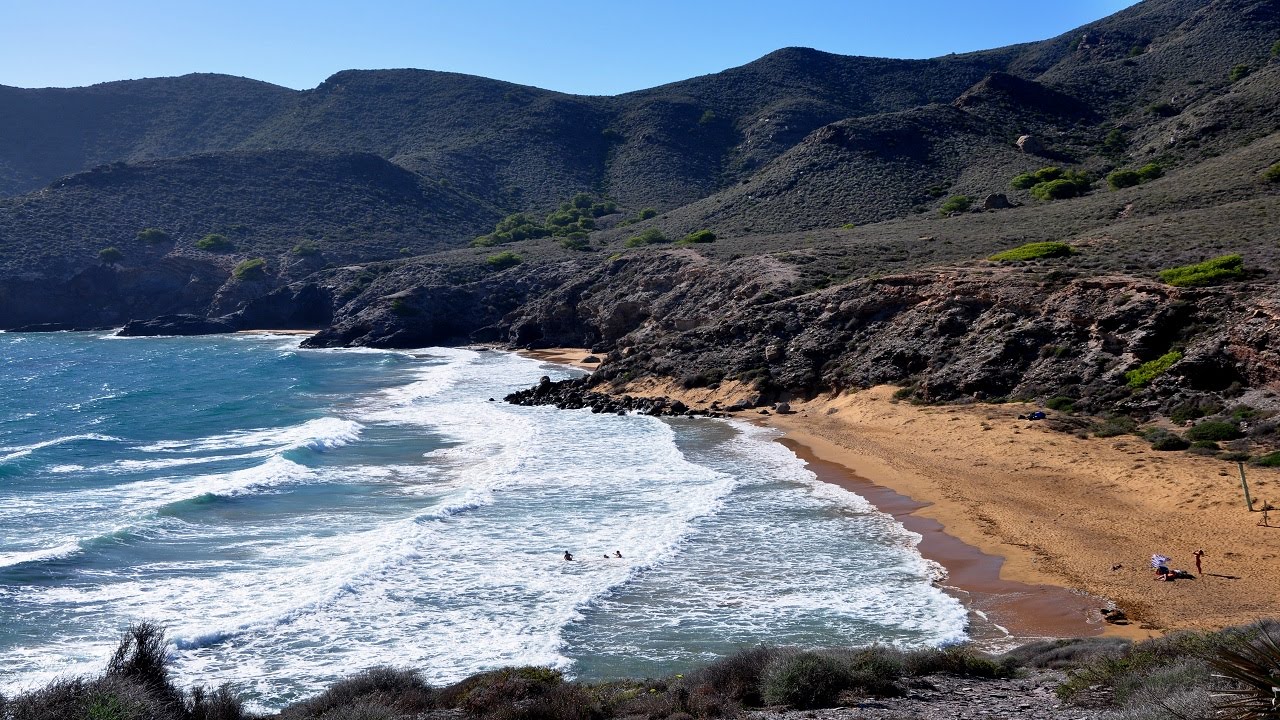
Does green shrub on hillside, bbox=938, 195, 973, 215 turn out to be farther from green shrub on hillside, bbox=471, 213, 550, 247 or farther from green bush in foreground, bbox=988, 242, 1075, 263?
green shrub on hillside, bbox=471, 213, 550, 247

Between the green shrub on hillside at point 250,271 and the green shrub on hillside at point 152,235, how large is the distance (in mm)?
10288

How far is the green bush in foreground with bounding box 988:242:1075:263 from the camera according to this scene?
1426 inches

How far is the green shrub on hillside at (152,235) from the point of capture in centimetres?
8512

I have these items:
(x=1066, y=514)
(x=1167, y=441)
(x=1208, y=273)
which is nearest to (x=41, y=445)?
(x=1066, y=514)

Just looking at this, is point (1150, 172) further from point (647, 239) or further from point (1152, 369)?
point (1152, 369)

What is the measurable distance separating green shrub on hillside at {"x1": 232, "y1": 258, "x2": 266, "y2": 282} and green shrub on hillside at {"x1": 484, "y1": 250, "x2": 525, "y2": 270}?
21568mm

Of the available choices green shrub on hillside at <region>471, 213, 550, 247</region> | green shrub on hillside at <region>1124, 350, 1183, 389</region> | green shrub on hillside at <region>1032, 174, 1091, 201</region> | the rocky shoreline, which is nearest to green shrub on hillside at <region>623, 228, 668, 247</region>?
green shrub on hillside at <region>471, 213, 550, 247</region>

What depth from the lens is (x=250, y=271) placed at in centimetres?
8031

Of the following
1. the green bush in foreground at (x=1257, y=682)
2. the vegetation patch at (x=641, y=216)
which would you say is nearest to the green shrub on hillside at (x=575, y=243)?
the vegetation patch at (x=641, y=216)

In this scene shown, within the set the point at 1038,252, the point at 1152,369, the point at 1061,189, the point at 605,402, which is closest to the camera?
the point at 1152,369

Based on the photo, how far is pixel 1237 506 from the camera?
683 inches

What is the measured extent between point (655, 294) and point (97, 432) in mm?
27803

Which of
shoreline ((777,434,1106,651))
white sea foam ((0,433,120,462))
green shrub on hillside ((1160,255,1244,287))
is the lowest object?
white sea foam ((0,433,120,462))

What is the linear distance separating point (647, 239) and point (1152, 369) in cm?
4664
